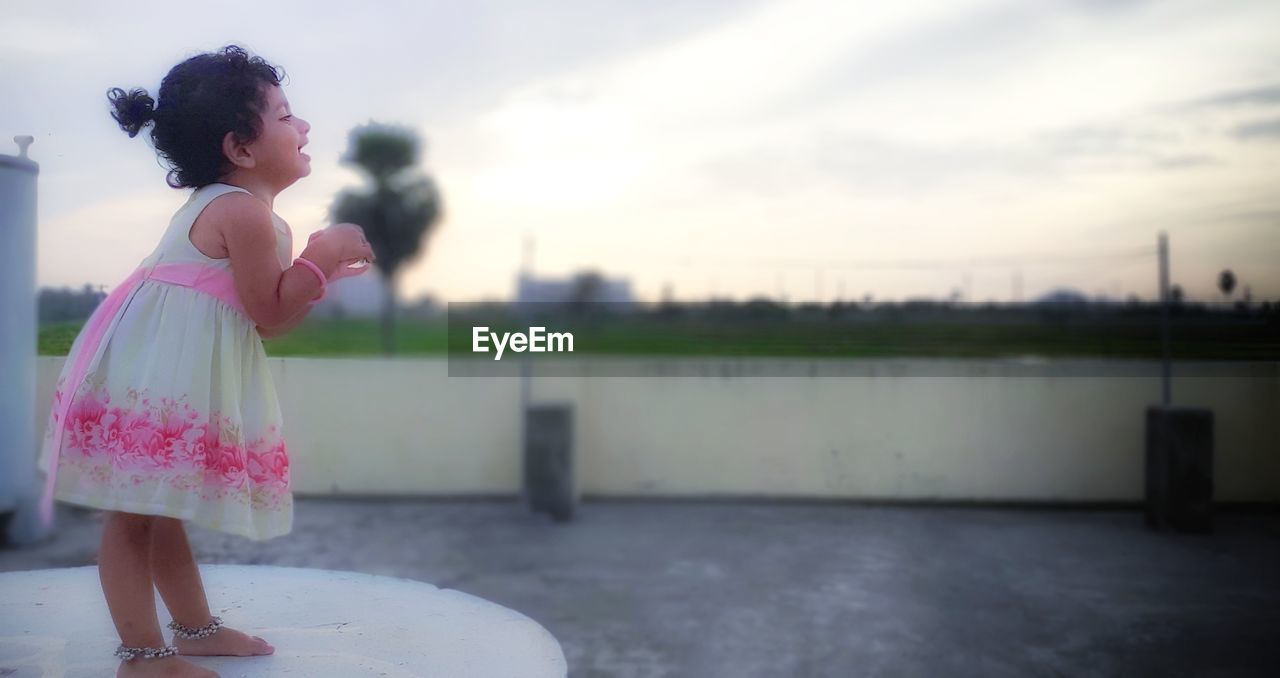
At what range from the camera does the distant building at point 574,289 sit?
554cm

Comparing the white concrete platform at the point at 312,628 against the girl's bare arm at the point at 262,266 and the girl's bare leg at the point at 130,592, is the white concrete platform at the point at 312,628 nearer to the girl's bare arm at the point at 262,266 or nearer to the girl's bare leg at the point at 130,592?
the girl's bare leg at the point at 130,592

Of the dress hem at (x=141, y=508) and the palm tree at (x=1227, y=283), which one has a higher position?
the palm tree at (x=1227, y=283)

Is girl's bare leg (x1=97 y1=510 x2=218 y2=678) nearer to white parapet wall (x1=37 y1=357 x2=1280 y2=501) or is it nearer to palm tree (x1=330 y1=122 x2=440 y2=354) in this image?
white parapet wall (x1=37 y1=357 x2=1280 y2=501)

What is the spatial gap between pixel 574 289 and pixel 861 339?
72.0 inches

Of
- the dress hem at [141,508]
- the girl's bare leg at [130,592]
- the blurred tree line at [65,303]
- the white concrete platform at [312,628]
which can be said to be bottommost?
the white concrete platform at [312,628]

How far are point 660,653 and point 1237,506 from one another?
4.18 m

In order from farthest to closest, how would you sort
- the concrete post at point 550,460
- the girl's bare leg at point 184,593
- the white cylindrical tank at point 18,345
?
the concrete post at point 550,460 < the white cylindrical tank at point 18,345 < the girl's bare leg at point 184,593

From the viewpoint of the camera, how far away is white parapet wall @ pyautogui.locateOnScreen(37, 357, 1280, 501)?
5.47 m

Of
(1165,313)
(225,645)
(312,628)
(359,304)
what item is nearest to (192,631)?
(225,645)

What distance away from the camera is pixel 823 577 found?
3973 millimetres

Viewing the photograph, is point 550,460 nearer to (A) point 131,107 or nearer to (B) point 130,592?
(B) point 130,592

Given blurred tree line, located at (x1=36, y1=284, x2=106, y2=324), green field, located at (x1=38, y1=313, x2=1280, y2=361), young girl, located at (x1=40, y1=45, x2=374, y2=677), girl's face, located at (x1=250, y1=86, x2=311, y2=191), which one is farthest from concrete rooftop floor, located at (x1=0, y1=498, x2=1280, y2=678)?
girl's face, located at (x1=250, y1=86, x2=311, y2=191)

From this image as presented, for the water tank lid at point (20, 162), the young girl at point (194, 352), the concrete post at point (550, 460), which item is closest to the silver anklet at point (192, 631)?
the young girl at point (194, 352)

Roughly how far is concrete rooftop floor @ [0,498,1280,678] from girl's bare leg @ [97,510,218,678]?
568mm
